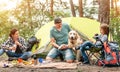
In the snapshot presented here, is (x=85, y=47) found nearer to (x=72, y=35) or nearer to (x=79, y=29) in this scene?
(x=72, y=35)

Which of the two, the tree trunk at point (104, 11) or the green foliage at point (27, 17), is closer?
the tree trunk at point (104, 11)

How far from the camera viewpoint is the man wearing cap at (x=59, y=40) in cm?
915

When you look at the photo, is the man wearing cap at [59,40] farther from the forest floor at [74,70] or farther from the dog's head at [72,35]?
the forest floor at [74,70]

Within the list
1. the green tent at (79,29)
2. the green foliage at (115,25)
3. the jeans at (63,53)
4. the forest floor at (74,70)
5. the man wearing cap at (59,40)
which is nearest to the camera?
the forest floor at (74,70)

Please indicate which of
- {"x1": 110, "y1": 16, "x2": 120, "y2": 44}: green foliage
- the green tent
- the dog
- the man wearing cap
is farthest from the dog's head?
Answer: {"x1": 110, "y1": 16, "x2": 120, "y2": 44}: green foliage

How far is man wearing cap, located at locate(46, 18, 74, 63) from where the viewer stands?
9.15m

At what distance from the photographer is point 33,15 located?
Answer: 59.3ft

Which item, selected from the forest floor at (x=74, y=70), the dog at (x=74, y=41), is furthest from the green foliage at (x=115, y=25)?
the forest floor at (x=74, y=70)

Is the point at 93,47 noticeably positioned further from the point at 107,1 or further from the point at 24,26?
the point at 24,26

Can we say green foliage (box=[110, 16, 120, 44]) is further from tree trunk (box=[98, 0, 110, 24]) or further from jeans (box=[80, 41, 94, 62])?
jeans (box=[80, 41, 94, 62])

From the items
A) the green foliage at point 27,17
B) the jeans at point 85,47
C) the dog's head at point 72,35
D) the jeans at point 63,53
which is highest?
the dog's head at point 72,35

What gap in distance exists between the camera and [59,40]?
937 centimetres

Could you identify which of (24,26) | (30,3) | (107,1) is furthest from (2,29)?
(107,1)

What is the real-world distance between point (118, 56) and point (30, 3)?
14.9 metres
